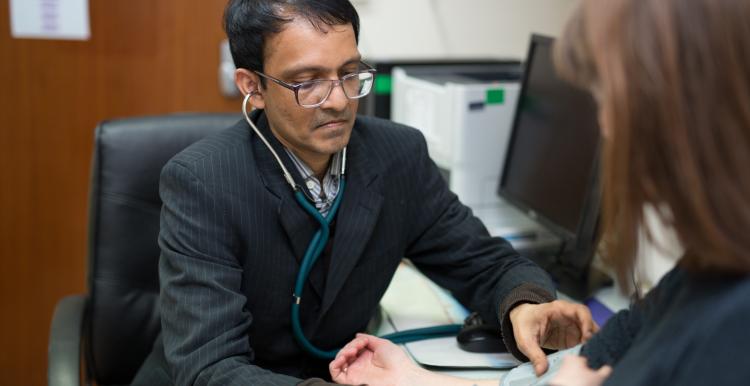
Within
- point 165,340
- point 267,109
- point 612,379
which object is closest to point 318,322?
point 165,340

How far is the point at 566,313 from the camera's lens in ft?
4.05

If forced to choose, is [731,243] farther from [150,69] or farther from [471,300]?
[150,69]

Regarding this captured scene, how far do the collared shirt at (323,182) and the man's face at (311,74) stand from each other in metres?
0.06

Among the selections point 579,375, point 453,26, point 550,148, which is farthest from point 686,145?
point 453,26

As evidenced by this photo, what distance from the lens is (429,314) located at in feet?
5.06

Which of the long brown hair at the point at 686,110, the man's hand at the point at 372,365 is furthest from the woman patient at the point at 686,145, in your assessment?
the man's hand at the point at 372,365

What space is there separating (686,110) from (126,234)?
3.80ft

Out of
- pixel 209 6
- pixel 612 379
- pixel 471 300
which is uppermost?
pixel 209 6

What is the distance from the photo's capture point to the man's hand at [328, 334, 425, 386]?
1176 millimetres

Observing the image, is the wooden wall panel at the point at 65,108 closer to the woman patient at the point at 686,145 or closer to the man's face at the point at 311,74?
the man's face at the point at 311,74

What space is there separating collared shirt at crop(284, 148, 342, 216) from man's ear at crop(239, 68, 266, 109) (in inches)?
4.0

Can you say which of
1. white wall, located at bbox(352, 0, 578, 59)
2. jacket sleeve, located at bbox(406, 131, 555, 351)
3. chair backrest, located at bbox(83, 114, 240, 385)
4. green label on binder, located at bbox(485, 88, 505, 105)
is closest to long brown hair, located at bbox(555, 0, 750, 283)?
jacket sleeve, located at bbox(406, 131, 555, 351)

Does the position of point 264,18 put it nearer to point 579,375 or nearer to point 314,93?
point 314,93

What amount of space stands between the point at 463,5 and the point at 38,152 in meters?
1.37
